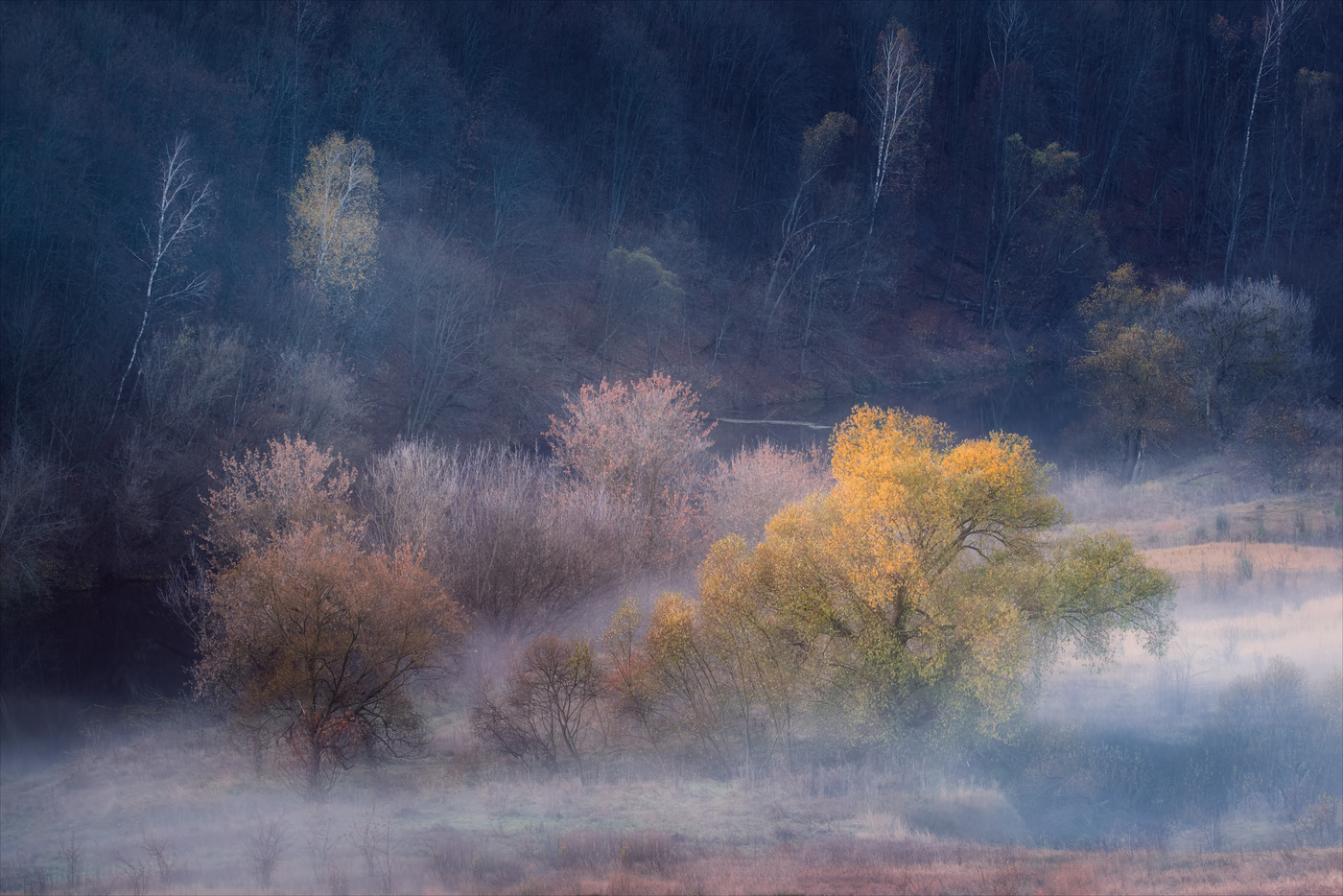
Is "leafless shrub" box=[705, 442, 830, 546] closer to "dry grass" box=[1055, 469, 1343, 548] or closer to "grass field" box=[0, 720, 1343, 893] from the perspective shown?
"dry grass" box=[1055, 469, 1343, 548]

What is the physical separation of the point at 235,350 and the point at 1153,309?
45.6 meters

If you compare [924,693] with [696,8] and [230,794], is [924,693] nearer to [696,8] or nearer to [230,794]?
[230,794]

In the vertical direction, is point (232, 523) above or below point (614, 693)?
above

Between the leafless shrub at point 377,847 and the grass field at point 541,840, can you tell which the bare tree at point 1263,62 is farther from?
the leafless shrub at point 377,847

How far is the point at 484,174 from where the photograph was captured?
58125 millimetres

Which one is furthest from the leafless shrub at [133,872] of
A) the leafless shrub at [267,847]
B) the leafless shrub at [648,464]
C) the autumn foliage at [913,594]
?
the leafless shrub at [648,464]

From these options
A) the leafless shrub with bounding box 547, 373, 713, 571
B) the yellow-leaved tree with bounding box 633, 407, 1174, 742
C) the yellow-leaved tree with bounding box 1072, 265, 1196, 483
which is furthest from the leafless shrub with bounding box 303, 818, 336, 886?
the yellow-leaved tree with bounding box 1072, 265, 1196, 483

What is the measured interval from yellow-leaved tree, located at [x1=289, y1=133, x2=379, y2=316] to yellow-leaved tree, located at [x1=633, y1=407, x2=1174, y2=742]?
27.8 m

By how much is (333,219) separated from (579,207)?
26950mm

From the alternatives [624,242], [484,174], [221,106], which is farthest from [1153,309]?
[221,106]

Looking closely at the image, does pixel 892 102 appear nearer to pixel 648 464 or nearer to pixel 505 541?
pixel 648 464

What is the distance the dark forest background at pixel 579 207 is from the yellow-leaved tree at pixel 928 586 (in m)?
23.6

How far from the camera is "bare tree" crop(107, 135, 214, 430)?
33.8m

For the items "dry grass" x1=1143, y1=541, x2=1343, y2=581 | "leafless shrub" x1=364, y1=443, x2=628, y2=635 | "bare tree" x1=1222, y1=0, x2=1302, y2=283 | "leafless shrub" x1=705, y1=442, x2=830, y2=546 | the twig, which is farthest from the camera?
"bare tree" x1=1222, y1=0, x2=1302, y2=283
